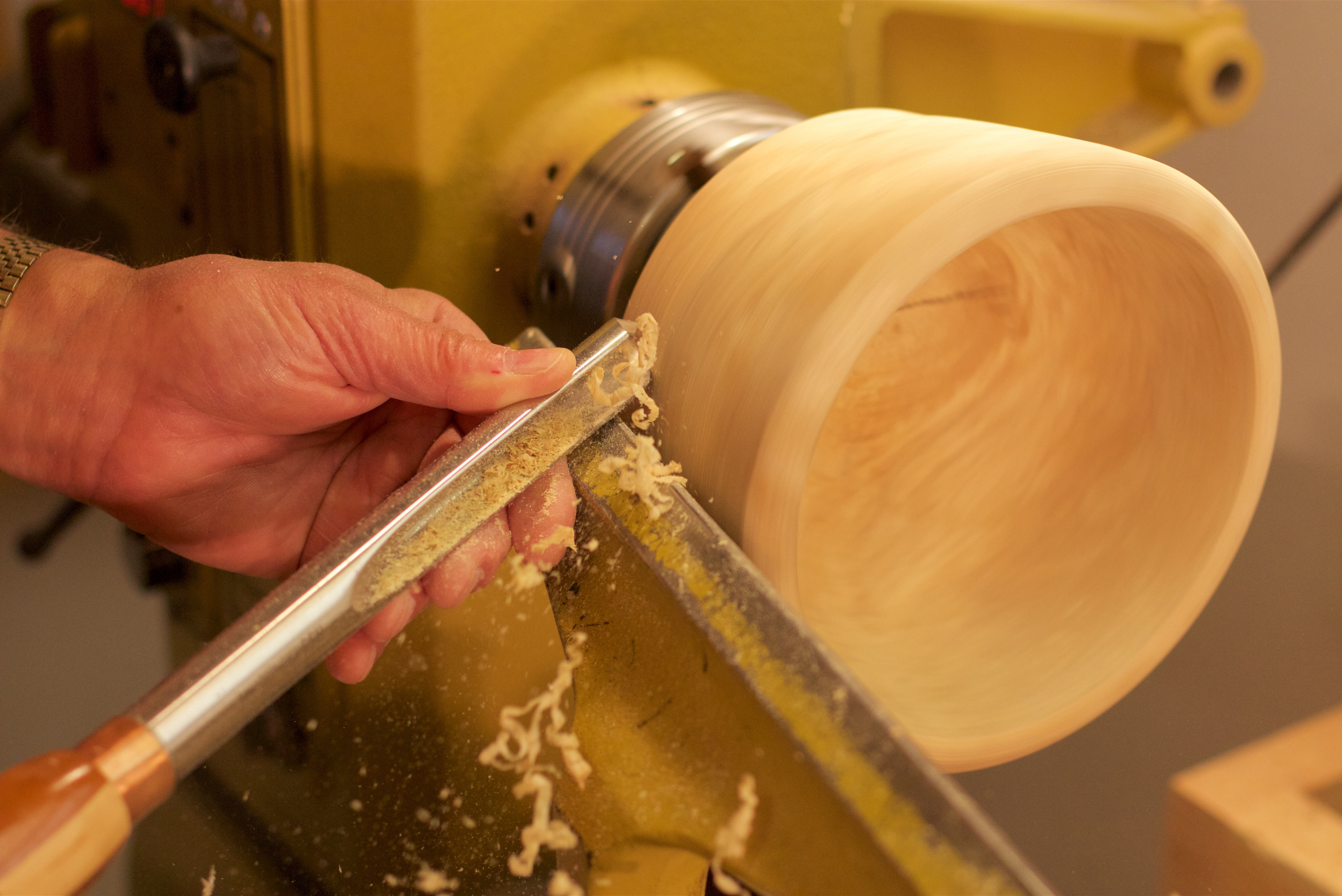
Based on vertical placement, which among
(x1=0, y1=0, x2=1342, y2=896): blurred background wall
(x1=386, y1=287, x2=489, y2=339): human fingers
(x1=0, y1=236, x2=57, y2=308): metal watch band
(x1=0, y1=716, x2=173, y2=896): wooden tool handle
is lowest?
(x1=0, y1=0, x2=1342, y2=896): blurred background wall

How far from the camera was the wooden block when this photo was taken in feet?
2.43

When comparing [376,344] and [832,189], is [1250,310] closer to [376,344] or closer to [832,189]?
[832,189]

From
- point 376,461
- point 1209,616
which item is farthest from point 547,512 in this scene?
point 1209,616

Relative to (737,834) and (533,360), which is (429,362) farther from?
(737,834)

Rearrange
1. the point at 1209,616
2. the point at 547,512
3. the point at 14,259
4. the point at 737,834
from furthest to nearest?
the point at 1209,616 < the point at 14,259 < the point at 547,512 < the point at 737,834

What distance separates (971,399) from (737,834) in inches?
14.1

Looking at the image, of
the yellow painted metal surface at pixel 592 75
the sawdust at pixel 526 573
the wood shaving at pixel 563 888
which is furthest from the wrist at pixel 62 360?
the wood shaving at pixel 563 888

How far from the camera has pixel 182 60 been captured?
2.55ft

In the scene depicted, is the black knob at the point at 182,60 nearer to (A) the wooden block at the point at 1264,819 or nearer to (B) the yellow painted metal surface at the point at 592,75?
(B) the yellow painted metal surface at the point at 592,75

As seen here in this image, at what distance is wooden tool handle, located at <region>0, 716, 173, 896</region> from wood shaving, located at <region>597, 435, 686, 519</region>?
25cm

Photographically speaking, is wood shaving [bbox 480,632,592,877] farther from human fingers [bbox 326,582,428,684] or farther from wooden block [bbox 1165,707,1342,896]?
wooden block [bbox 1165,707,1342,896]

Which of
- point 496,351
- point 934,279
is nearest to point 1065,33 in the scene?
point 934,279

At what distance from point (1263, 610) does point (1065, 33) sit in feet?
2.23

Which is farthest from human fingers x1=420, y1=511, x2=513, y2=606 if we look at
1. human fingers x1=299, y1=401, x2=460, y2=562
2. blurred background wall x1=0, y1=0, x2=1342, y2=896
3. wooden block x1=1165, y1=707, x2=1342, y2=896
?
wooden block x1=1165, y1=707, x2=1342, y2=896
